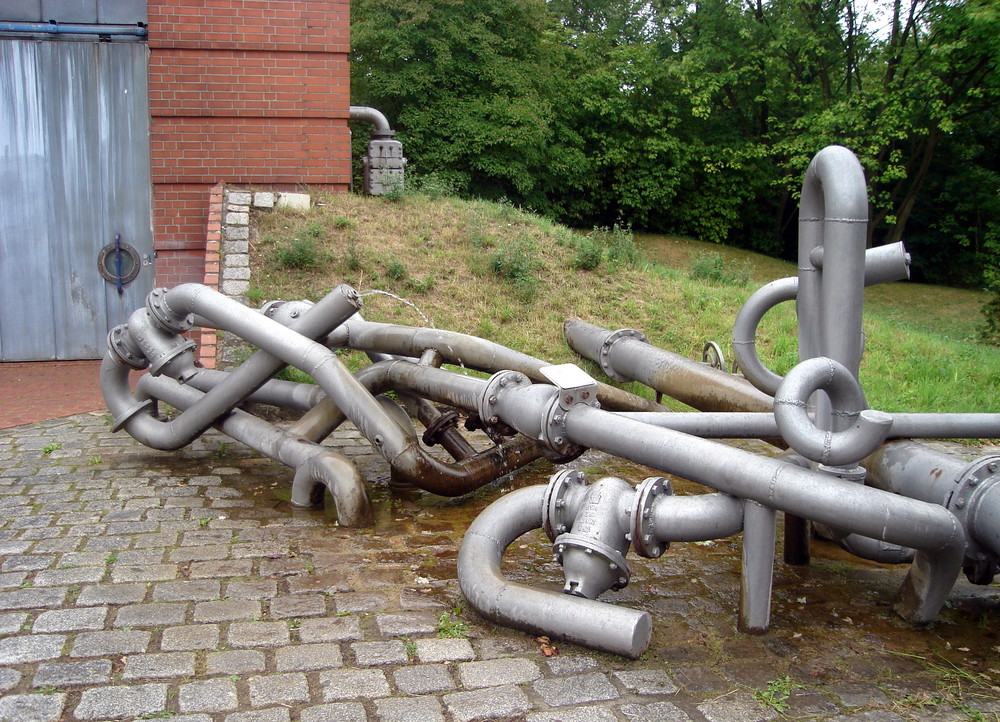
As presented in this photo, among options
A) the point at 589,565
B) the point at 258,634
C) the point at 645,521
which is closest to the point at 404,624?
the point at 258,634

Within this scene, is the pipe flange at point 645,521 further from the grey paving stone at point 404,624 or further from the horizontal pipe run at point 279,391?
the horizontal pipe run at point 279,391

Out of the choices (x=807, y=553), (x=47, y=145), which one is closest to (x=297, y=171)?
(x=47, y=145)

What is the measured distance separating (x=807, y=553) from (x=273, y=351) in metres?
2.90

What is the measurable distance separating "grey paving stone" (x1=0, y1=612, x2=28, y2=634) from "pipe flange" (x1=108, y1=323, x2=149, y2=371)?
2.43 metres

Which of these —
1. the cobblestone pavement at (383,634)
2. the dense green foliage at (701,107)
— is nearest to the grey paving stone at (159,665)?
the cobblestone pavement at (383,634)

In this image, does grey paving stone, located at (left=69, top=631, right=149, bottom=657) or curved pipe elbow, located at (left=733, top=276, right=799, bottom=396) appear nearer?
grey paving stone, located at (left=69, top=631, right=149, bottom=657)

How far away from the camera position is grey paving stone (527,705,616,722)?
287 cm

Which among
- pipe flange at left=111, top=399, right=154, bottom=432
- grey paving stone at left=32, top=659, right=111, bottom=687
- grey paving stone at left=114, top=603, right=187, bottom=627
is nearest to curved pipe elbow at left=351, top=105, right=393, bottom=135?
pipe flange at left=111, top=399, right=154, bottom=432

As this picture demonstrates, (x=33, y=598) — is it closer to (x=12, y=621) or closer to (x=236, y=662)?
(x=12, y=621)

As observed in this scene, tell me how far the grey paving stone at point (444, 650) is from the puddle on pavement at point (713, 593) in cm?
15

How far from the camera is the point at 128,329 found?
5.70 metres

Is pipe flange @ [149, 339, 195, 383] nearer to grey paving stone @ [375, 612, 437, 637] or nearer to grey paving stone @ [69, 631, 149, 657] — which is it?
grey paving stone @ [69, 631, 149, 657]

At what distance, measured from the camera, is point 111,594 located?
12.3 feet

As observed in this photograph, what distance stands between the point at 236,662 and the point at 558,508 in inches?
51.6
